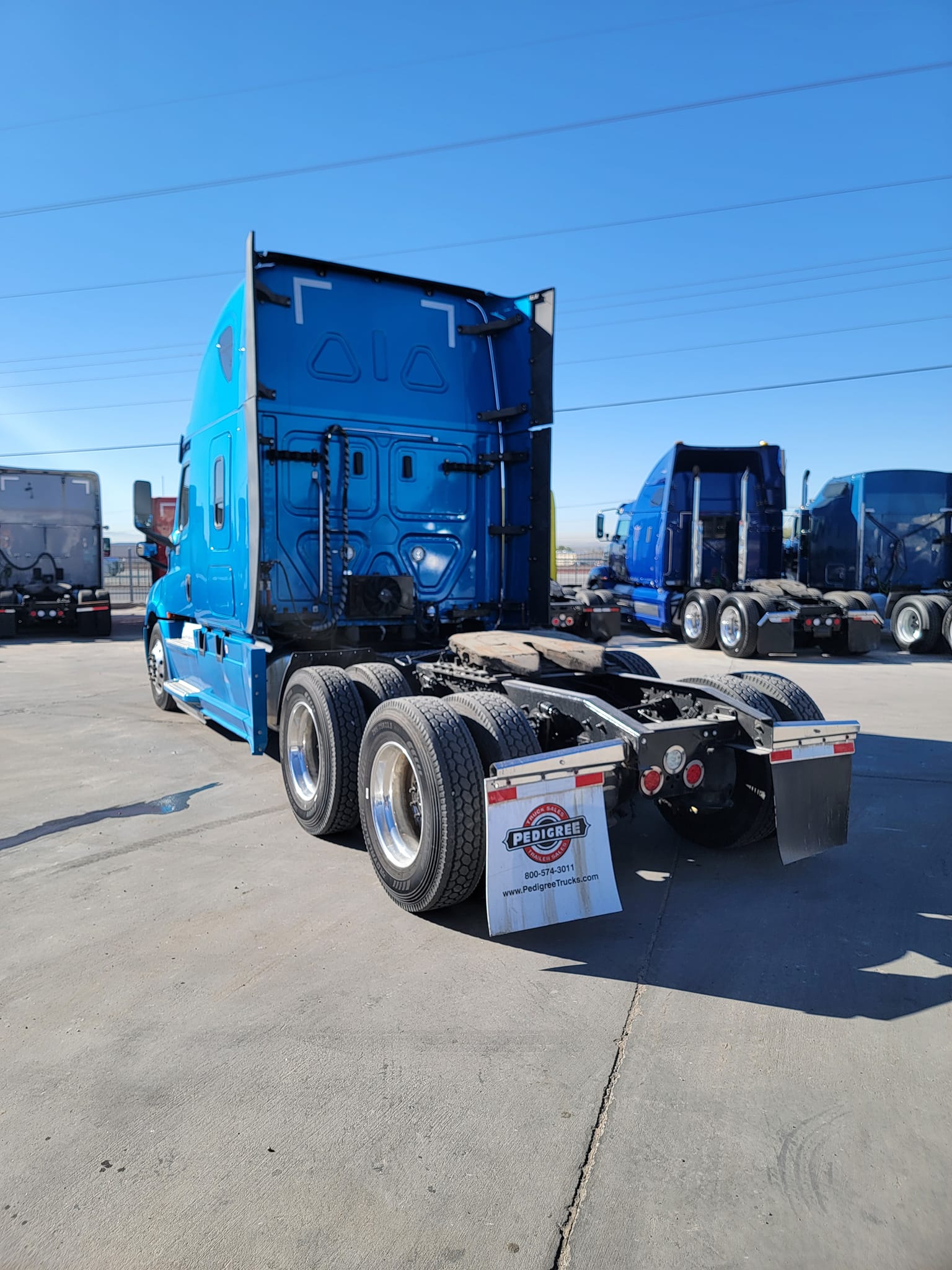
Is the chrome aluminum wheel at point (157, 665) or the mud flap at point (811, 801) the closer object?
the mud flap at point (811, 801)

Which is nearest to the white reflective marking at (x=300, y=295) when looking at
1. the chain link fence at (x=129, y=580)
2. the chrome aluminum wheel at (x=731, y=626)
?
the chrome aluminum wheel at (x=731, y=626)

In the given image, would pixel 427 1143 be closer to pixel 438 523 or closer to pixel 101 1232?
pixel 101 1232

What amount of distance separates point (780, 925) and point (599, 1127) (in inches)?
67.0

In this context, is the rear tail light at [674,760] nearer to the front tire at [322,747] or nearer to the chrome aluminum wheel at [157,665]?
the front tire at [322,747]

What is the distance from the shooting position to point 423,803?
384 centimetres

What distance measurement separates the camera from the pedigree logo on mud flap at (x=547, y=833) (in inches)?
139

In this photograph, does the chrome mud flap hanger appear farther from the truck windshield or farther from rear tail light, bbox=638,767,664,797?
the truck windshield

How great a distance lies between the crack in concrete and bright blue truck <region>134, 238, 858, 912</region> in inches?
32.8

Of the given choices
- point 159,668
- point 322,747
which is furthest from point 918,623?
point 322,747

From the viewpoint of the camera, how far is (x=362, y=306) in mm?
6426

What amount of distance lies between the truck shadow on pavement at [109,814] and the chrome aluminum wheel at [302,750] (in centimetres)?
88

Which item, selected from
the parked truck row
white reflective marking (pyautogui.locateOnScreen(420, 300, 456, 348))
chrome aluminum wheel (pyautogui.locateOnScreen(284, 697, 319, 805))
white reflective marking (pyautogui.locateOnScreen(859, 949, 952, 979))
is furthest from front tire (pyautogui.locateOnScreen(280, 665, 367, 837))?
the parked truck row

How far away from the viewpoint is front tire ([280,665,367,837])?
4945mm

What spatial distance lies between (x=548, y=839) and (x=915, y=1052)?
1477 millimetres
